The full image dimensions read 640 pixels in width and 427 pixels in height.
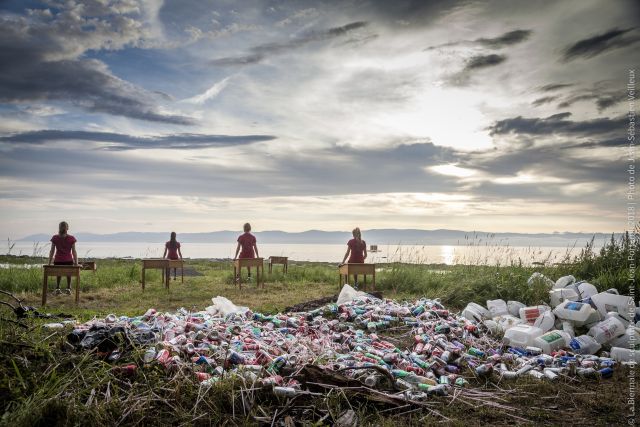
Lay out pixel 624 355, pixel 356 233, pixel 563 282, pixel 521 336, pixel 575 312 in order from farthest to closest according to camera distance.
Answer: pixel 356 233, pixel 563 282, pixel 575 312, pixel 521 336, pixel 624 355

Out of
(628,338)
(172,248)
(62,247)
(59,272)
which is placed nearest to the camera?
(628,338)

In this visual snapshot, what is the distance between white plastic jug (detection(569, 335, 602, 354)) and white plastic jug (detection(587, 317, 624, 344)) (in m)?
0.13

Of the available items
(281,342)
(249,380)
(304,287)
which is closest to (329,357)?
(281,342)

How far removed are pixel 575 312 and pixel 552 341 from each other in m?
0.89

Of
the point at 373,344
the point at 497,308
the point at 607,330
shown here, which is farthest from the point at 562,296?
the point at 373,344

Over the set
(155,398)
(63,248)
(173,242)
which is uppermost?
(173,242)

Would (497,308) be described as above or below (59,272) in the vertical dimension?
below

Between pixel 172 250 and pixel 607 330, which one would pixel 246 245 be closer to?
pixel 172 250

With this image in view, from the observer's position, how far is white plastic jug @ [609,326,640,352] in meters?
5.91

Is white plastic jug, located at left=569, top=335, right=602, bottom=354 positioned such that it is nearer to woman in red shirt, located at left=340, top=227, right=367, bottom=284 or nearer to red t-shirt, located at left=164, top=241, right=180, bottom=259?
woman in red shirt, located at left=340, top=227, right=367, bottom=284

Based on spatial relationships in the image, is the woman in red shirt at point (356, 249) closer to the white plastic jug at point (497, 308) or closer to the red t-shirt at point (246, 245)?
the red t-shirt at point (246, 245)

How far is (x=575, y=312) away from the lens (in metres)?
6.50

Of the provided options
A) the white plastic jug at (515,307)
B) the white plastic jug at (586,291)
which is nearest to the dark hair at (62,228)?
the white plastic jug at (515,307)

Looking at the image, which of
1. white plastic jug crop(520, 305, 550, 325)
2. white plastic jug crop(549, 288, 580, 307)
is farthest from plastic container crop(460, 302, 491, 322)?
white plastic jug crop(549, 288, 580, 307)
